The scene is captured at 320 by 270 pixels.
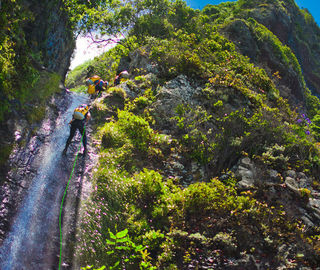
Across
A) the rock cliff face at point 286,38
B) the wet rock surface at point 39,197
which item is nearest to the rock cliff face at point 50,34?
the wet rock surface at point 39,197

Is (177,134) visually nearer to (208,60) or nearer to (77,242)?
(77,242)

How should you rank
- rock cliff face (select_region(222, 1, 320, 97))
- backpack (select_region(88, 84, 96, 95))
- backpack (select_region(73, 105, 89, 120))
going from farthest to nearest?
rock cliff face (select_region(222, 1, 320, 97))
backpack (select_region(88, 84, 96, 95))
backpack (select_region(73, 105, 89, 120))

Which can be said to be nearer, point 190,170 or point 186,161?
point 190,170

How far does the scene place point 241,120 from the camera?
30.2ft

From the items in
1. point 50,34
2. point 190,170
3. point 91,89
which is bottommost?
point 190,170

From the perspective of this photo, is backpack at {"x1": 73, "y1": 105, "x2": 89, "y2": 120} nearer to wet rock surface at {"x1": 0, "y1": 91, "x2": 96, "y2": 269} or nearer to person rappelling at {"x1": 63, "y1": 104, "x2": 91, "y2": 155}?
person rappelling at {"x1": 63, "y1": 104, "x2": 91, "y2": 155}

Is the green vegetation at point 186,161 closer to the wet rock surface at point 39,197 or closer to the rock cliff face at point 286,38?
the wet rock surface at point 39,197

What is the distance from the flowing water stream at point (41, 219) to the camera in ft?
16.4

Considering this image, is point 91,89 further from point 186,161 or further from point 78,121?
point 186,161

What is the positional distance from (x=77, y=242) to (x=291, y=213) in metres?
5.28

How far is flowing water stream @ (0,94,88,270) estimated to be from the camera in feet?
16.4

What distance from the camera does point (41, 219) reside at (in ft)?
19.4

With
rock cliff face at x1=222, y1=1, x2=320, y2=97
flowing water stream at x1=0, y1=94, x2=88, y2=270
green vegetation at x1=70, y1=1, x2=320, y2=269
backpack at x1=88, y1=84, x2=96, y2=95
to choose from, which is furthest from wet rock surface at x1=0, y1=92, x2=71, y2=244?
rock cliff face at x1=222, y1=1, x2=320, y2=97

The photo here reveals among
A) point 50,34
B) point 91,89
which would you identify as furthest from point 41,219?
point 50,34
